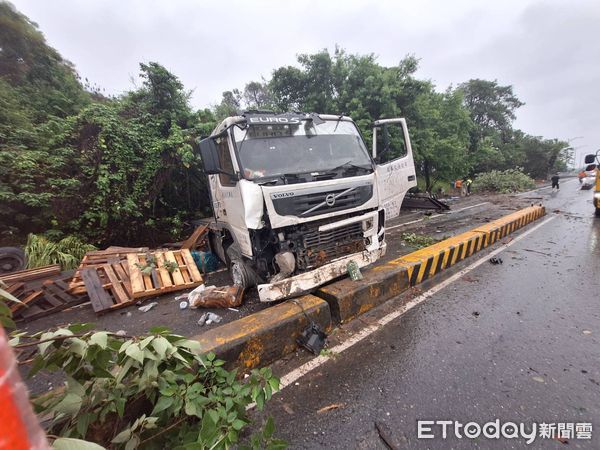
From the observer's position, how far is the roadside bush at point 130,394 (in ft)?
3.62

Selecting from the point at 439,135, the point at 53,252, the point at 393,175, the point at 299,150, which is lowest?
the point at 53,252

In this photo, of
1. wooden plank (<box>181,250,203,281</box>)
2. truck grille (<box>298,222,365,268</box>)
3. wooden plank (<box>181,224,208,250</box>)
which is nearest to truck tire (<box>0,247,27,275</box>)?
wooden plank (<box>181,224,208,250</box>)

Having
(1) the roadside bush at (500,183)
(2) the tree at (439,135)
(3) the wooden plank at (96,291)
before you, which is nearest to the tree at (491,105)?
(1) the roadside bush at (500,183)

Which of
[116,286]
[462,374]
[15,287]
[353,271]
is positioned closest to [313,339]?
[353,271]

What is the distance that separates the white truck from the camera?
2.97 m

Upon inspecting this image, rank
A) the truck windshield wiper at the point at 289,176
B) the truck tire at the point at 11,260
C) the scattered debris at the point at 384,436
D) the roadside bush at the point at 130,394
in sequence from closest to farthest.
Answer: the roadside bush at the point at 130,394, the scattered debris at the point at 384,436, the truck windshield wiper at the point at 289,176, the truck tire at the point at 11,260

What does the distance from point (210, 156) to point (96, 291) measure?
9.32 feet

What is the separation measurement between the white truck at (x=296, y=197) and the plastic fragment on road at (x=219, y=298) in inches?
6.5

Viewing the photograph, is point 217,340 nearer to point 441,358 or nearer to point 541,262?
point 441,358

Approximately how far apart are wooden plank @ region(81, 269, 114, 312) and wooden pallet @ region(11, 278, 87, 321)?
13.9 inches

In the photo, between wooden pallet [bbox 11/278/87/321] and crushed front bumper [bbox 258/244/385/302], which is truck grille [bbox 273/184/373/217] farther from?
wooden pallet [bbox 11/278/87/321]

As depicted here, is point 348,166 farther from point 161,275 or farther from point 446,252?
point 161,275

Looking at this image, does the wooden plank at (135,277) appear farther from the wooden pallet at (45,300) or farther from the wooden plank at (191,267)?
the wooden pallet at (45,300)

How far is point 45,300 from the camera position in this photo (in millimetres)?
3924
